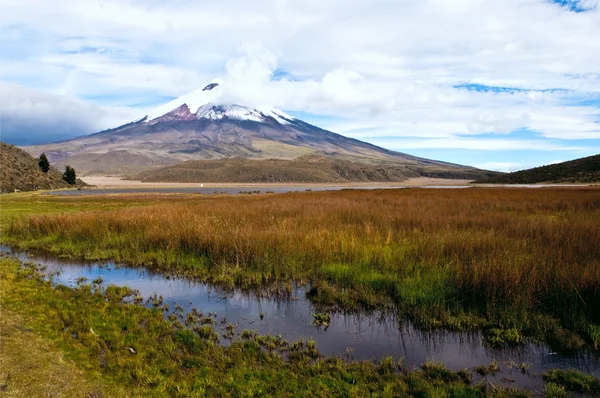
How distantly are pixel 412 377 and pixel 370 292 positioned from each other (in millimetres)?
3661

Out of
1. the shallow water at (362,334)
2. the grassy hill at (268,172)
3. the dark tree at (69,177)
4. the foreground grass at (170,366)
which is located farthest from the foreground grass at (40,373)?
the grassy hill at (268,172)

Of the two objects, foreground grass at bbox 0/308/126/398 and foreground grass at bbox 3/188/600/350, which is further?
foreground grass at bbox 3/188/600/350

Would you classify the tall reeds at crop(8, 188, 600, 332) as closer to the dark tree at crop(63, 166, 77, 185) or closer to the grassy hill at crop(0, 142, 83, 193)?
the grassy hill at crop(0, 142, 83, 193)

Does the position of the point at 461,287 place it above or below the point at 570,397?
above

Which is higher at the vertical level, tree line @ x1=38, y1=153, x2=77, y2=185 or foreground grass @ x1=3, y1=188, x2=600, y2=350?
tree line @ x1=38, y1=153, x2=77, y2=185

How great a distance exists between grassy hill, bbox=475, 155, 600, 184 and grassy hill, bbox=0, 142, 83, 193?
382ft

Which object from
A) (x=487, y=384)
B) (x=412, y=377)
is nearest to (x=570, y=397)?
(x=487, y=384)

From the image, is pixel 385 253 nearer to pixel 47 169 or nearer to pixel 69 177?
pixel 47 169

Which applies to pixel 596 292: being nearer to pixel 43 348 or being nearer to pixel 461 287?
pixel 461 287

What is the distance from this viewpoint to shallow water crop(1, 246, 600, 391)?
19.4ft

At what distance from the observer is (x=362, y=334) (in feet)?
23.5

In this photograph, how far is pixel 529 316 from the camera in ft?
23.7

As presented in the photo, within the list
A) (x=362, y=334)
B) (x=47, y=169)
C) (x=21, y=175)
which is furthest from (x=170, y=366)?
(x=47, y=169)

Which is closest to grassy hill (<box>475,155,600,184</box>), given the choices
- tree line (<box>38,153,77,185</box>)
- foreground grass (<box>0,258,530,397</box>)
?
foreground grass (<box>0,258,530,397</box>)
